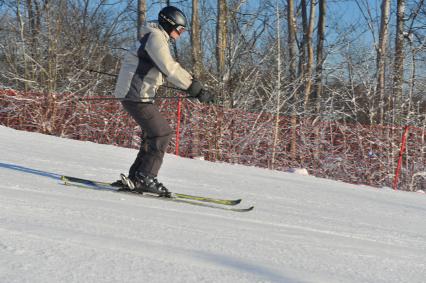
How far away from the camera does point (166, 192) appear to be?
459cm

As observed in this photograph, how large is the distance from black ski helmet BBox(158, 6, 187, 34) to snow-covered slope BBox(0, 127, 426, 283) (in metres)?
1.45

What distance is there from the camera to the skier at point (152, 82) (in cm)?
435

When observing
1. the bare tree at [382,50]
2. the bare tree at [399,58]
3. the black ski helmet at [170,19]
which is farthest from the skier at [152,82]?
the bare tree at [382,50]

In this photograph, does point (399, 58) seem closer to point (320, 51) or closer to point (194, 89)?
point (320, 51)

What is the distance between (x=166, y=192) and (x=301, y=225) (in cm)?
123

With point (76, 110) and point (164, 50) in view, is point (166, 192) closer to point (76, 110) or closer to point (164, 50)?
point (164, 50)

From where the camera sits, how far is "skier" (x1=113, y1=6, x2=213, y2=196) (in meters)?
4.35

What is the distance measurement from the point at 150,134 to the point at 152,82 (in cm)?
45

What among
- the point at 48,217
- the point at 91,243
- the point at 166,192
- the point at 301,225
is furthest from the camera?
the point at 166,192

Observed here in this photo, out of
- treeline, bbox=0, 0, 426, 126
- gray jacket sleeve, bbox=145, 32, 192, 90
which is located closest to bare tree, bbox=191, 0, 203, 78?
treeline, bbox=0, 0, 426, 126

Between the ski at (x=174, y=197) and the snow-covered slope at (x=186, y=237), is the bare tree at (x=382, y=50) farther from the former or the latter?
the ski at (x=174, y=197)

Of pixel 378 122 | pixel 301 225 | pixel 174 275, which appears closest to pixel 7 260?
pixel 174 275

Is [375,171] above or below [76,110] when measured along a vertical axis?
below

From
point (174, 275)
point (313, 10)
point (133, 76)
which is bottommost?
point (174, 275)
